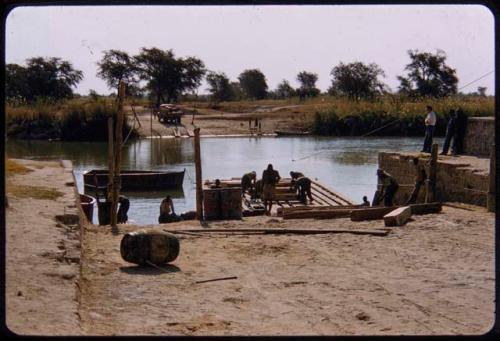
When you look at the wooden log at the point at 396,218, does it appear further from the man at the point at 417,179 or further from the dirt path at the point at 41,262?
the dirt path at the point at 41,262

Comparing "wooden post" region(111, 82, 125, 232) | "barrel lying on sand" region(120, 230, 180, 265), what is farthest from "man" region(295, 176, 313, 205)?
"barrel lying on sand" region(120, 230, 180, 265)

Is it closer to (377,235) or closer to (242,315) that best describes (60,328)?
(242,315)

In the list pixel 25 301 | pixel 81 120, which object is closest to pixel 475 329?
pixel 25 301

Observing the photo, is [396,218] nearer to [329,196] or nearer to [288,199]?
[288,199]

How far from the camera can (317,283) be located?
8.12 meters

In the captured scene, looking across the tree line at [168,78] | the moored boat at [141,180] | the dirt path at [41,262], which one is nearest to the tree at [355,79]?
the tree line at [168,78]

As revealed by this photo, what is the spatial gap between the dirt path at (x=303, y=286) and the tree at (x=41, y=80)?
40541mm

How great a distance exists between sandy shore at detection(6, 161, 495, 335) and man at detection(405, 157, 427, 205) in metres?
3.85

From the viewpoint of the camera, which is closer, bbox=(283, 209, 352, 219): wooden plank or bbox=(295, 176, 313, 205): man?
bbox=(283, 209, 352, 219): wooden plank

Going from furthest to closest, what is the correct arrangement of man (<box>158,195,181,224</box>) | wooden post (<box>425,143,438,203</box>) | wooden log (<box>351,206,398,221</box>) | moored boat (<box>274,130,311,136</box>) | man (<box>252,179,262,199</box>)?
moored boat (<box>274,130,311,136</box>) → man (<box>252,179,262,199</box>) → man (<box>158,195,181,224</box>) → wooden post (<box>425,143,438,203</box>) → wooden log (<box>351,206,398,221</box>)

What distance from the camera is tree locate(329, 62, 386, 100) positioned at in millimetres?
64125

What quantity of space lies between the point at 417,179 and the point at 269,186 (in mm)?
4015

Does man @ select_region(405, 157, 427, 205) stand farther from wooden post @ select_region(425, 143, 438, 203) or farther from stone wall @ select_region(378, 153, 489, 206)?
wooden post @ select_region(425, 143, 438, 203)

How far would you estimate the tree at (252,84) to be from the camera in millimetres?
81250
